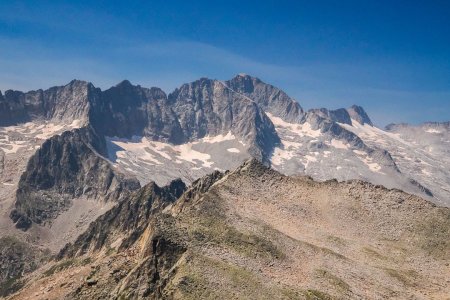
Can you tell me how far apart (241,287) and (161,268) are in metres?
14.1

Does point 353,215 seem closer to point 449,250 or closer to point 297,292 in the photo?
point 449,250

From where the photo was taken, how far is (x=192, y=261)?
76.9m

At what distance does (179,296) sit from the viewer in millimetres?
69562

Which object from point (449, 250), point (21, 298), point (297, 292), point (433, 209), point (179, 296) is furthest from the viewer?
point (21, 298)

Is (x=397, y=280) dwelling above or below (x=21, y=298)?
above

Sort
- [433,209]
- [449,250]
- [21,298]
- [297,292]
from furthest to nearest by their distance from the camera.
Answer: [21,298], [433,209], [449,250], [297,292]

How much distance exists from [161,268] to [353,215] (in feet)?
161

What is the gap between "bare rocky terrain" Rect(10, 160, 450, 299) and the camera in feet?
251

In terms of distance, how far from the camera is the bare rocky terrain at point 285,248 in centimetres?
7656

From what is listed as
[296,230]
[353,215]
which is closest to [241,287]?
[296,230]

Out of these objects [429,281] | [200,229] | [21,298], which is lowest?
[21,298]

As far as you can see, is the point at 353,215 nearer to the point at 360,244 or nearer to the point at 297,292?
the point at 360,244

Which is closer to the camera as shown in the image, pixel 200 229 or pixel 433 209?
pixel 200 229

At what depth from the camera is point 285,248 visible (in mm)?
89500
